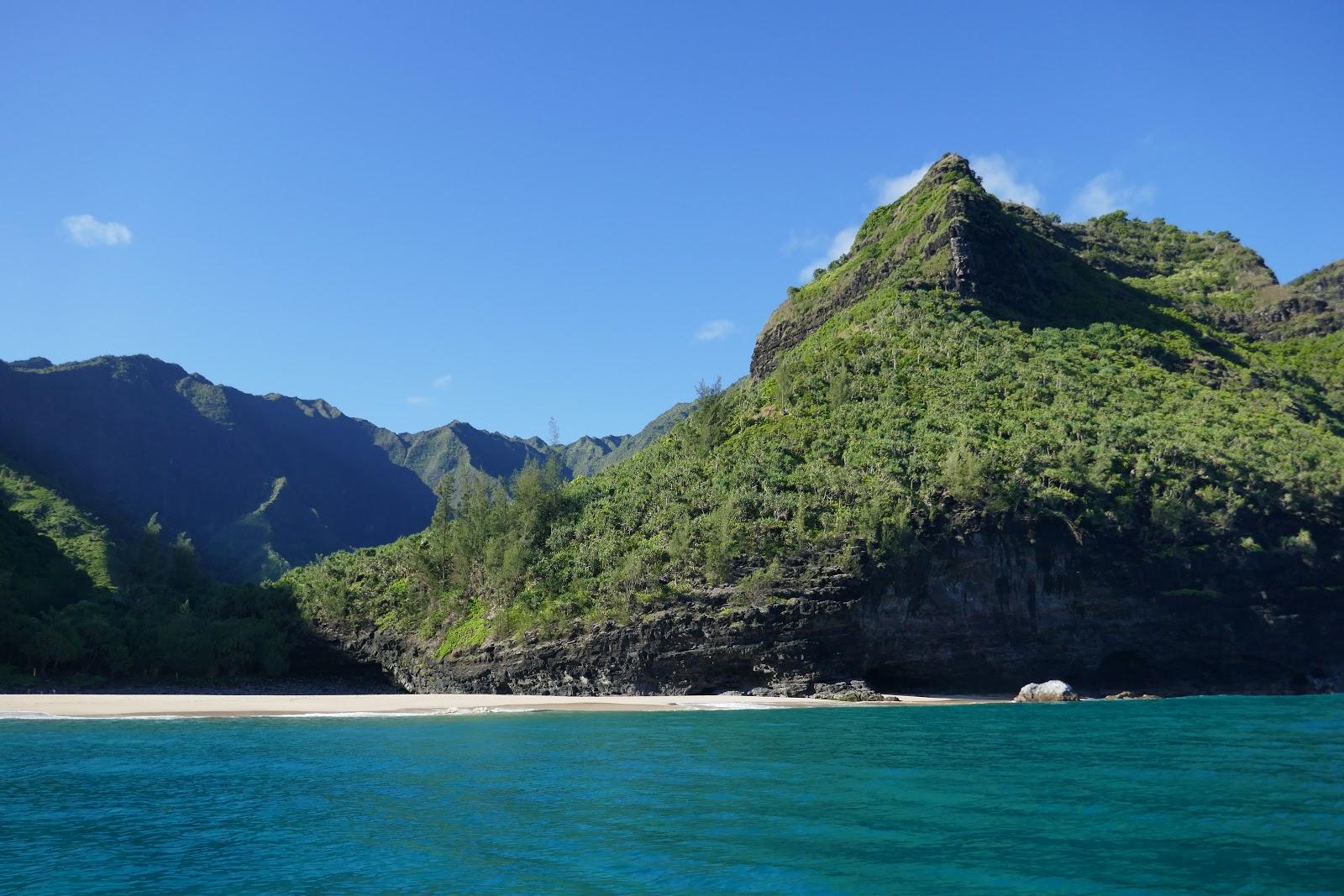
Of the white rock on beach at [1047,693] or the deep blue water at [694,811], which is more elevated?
the deep blue water at [694,811]

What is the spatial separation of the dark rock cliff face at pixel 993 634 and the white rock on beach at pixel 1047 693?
A: 348 centimetres

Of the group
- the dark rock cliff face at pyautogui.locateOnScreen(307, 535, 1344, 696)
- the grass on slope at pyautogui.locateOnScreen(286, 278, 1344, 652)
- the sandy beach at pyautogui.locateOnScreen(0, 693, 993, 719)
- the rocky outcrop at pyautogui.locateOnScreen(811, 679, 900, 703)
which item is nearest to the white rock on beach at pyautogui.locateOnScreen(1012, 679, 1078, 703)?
the sandy beach at pyautogui.locateOnScreen(0, 693, 993, 719)

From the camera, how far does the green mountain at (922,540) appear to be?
201ft

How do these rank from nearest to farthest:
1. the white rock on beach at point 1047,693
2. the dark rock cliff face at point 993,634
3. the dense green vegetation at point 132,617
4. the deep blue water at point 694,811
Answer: the deep blue water at point 694,811 → the white rock on beach at point 1047,693 → the dark rock cliff face at point 993,634 → the dense green vegetation at point 132,617

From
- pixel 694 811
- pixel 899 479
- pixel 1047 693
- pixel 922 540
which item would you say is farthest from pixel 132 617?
pixel 1047 693

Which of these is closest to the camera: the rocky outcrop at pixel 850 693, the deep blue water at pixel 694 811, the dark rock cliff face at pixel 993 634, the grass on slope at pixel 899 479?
the deep blue water at pixel 694 811

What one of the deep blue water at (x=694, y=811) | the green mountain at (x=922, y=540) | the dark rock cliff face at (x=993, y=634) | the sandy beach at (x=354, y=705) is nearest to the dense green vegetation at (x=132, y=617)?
the sandy beach at (x=354, y=705)

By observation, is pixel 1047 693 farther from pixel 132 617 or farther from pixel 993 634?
pixel 132 617

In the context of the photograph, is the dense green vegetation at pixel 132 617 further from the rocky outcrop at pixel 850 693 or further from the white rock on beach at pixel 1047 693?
the white rock on beach at pixel 1047 693

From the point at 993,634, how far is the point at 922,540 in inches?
333

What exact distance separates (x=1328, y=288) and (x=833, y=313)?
91.5 m

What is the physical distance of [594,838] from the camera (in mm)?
19859

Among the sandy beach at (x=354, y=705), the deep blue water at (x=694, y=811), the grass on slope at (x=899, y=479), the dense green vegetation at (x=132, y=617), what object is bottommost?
the sandy beach at (x=354, y=705)

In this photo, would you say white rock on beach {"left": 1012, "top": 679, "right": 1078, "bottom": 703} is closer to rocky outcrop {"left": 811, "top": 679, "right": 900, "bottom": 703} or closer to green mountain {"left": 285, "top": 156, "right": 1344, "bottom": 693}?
green mountain {"left": 285, "top": 156, "right": 1344, "bottom": 693}
